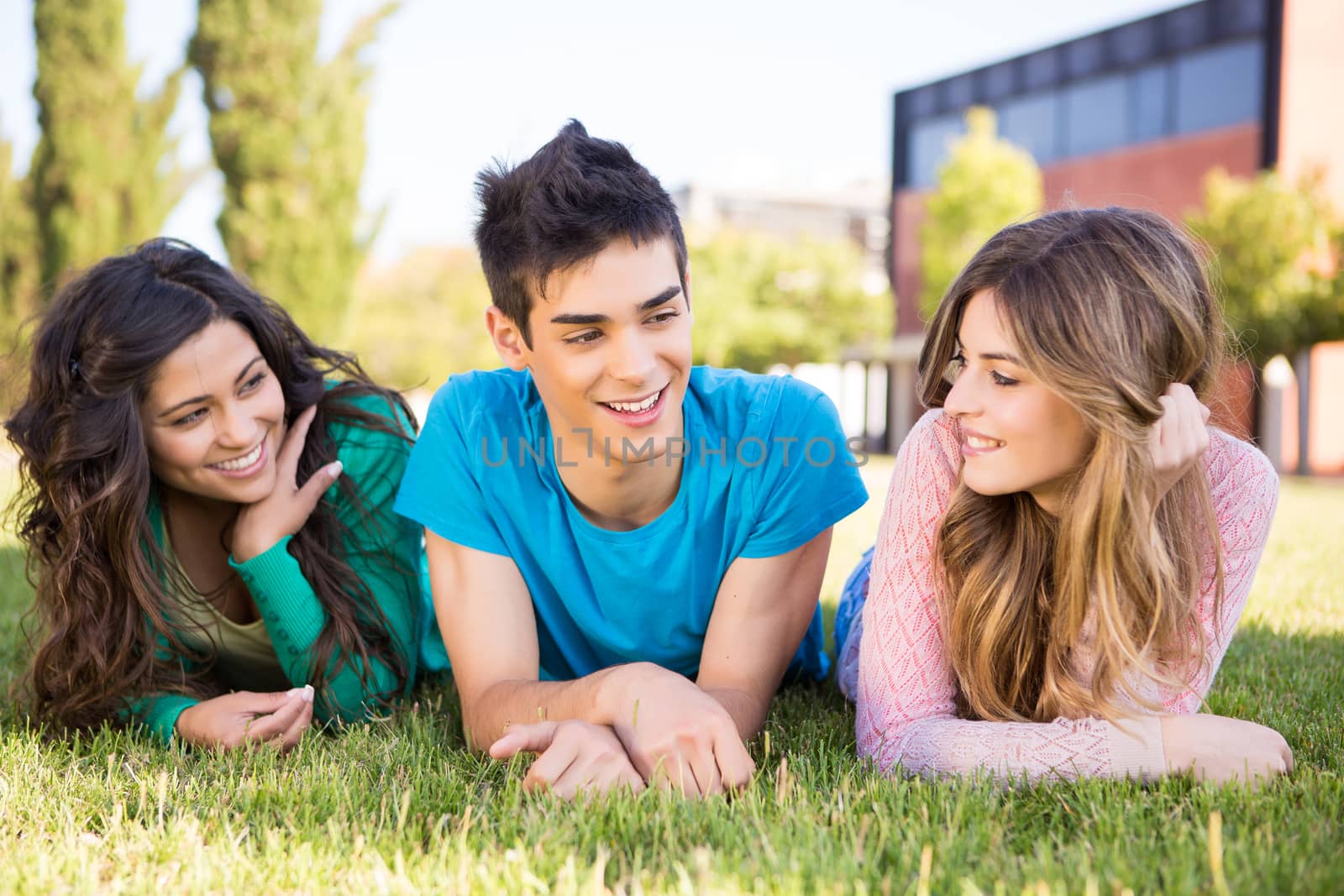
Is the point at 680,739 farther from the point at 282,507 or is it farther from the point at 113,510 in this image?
the point at 113,510

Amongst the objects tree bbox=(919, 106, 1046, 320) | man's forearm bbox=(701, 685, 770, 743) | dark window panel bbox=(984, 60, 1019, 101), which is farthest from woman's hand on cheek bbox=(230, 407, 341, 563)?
dark window panel bbox=(984, 60, 1019, 101)

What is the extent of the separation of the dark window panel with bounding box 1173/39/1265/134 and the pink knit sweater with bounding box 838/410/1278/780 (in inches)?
1021

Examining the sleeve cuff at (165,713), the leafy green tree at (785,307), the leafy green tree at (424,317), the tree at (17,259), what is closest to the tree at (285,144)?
the tree at (17,259)

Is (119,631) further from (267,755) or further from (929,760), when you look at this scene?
(929,760)

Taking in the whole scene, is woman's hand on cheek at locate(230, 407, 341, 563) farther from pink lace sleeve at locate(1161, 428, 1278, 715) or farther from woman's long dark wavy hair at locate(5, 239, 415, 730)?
pink lace sleeve at locate(1161, 428, 1278, 715)

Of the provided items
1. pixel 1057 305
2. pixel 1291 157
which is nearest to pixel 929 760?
pixel 1057 305

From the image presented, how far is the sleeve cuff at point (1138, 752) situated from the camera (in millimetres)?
2439

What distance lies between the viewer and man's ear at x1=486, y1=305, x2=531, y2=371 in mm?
3119

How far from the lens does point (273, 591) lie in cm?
328

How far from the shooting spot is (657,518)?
Answer: 319cm

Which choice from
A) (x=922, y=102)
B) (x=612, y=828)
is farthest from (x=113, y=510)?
(x=922, y=102)

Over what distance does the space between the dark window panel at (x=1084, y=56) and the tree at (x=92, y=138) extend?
876 inches

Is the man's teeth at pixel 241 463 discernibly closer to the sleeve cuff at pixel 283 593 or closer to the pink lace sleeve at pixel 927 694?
the sleeve cuff at pixel 283 593

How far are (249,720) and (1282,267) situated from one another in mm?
20800
